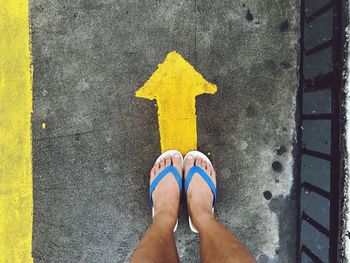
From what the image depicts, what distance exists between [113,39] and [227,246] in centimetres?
171

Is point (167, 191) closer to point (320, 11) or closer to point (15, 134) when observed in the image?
point (15, 134)

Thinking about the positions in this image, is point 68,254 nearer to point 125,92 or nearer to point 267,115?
point 125,92

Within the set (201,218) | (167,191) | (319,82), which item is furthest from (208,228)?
(319,82)

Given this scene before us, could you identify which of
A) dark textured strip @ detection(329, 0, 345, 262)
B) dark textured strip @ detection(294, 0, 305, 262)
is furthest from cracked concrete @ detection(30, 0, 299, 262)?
dark textured strip @ detection(329, 0, 345, 262)

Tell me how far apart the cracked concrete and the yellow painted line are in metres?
0.08

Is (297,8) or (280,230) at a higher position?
(297,8)

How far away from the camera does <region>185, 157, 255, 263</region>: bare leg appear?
214 centimetres

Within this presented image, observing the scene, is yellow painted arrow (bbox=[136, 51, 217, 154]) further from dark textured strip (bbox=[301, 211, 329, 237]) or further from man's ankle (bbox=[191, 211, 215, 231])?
dark textured strip (bbox=[301, 211, 329, 237])

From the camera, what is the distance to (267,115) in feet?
9.25

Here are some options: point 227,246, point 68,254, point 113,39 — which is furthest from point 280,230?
point 113,39

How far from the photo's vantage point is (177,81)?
111 inches

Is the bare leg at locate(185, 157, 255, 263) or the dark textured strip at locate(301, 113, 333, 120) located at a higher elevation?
the dark textured strip at locate(301, 113, 333, 120)

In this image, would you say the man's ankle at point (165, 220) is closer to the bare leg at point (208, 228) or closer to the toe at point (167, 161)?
the bare leg at point (208, 228)

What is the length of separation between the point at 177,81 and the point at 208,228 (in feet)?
3.63
